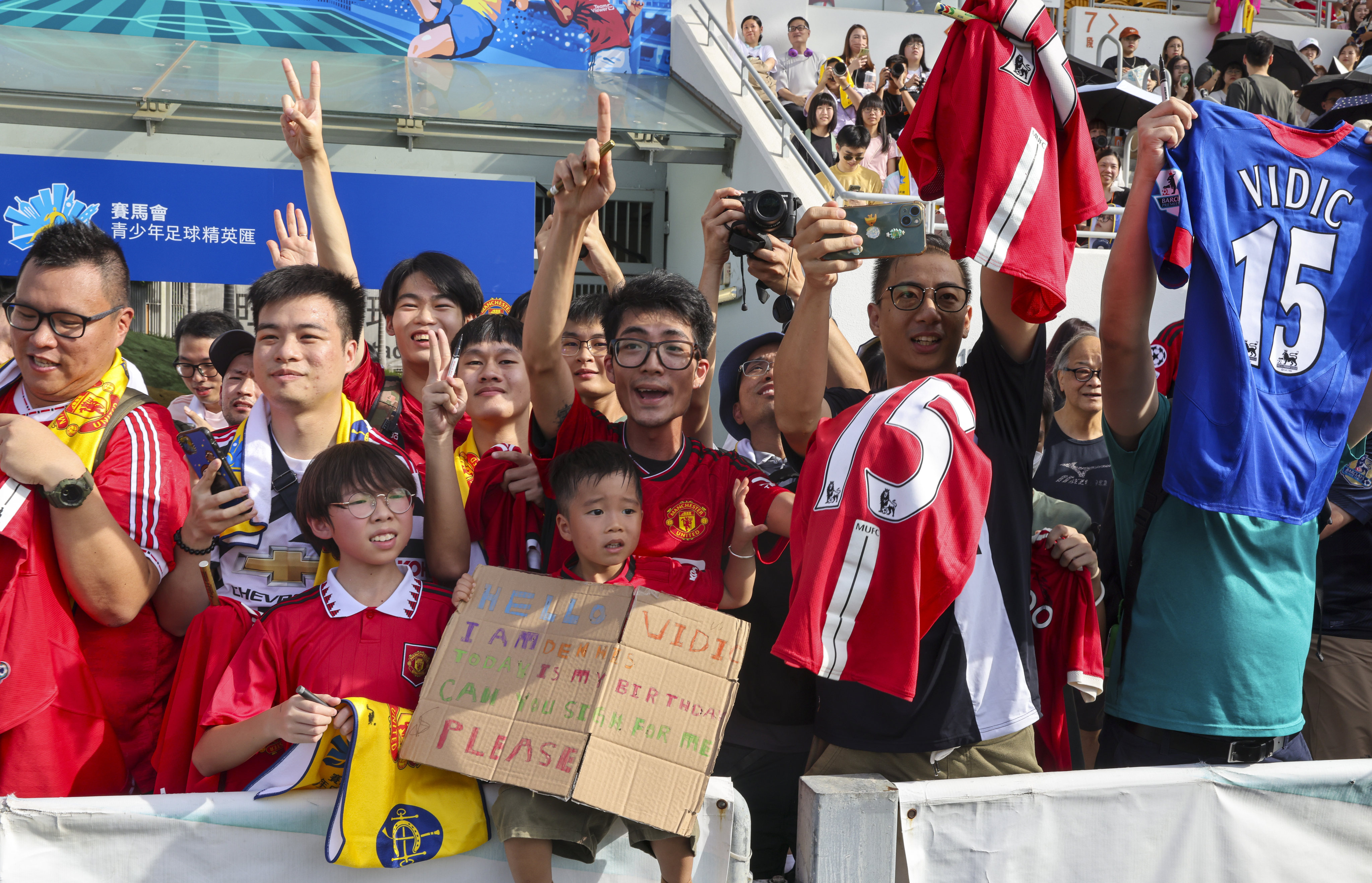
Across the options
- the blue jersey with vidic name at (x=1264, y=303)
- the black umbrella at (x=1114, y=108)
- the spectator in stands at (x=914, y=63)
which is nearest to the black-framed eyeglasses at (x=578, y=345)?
the blue jersey with vidic name at (x=1264, y=303)

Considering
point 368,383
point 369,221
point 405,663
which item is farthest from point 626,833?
point 369,221

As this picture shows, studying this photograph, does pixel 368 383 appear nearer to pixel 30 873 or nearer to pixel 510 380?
pixel 510 380

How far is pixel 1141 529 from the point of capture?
7.59 feet

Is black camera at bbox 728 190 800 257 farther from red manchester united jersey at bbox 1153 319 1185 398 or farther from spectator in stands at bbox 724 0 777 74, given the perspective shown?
spectator in stands at bbox 724 0 777 74

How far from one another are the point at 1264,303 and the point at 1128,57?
40.6 ft

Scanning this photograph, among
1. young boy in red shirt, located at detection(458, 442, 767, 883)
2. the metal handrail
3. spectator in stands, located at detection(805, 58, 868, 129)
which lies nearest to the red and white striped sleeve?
young boy in red shirt, located at detection(458, 442, 767, 883)

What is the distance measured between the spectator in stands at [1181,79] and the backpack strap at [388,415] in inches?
459

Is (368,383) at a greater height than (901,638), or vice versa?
(368,383)

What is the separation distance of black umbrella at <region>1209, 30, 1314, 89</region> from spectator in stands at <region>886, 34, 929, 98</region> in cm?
320

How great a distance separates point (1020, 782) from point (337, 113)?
8.80 m

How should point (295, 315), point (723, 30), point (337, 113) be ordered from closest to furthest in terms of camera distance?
point (295, 315) < point (337, 113) < point (723, 30)

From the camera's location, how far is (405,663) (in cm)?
222

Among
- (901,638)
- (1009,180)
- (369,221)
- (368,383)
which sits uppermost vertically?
(369,221)

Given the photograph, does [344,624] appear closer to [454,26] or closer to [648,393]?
[648,393]
